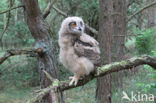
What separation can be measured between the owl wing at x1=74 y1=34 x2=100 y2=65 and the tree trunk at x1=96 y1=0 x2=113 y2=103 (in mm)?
2074

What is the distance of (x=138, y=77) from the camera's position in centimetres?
877

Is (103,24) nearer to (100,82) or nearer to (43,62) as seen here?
(100,82)

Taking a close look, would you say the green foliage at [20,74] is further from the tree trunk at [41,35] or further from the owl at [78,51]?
the owl at [78,51]

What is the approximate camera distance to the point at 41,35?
5.36m

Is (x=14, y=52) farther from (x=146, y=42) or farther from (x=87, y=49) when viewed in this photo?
(x=146, y=42)

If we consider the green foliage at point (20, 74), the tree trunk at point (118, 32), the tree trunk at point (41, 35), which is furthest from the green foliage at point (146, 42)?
the green foliage at point (20, 74)

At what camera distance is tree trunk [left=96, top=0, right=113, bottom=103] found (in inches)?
211

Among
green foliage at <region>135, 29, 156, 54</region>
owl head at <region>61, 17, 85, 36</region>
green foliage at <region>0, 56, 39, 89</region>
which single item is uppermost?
owl head at <region>61, 17, 85, 36</region>

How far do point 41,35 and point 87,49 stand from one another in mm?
2526

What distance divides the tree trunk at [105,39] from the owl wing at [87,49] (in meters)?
2.07

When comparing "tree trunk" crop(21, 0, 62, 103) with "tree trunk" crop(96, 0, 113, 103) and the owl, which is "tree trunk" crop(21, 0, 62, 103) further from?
the owl

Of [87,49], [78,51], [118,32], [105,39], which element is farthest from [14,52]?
[118,32]

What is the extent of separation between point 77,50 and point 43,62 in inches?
98.0

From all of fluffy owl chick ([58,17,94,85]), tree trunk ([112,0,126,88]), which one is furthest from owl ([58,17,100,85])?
tree trunk ([112,0,126,88])
